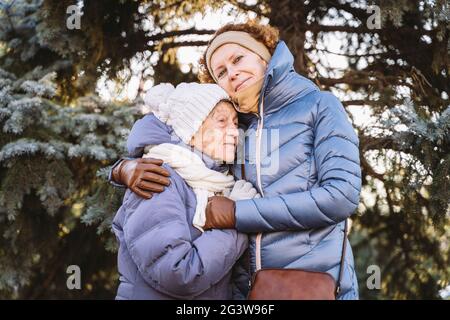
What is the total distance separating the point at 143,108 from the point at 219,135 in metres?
1.87

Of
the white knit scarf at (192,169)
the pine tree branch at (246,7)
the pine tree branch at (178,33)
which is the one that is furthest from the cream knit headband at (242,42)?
the pine tree branch at (178,33)

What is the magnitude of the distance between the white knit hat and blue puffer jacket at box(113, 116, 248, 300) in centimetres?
20

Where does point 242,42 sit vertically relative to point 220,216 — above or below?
above

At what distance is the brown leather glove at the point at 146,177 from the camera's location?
242 centimetres

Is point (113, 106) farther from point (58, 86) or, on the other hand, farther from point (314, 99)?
point (314, 99)

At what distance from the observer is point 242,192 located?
8.40 feet

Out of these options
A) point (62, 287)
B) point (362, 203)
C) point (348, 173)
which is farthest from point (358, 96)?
point (62, 287)

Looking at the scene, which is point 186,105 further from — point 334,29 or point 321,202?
point 334,29

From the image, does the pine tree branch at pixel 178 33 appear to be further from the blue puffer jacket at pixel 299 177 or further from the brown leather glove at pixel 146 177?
the brown leather glove at pixel 146 177

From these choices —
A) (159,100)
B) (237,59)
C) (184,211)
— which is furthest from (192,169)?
(237,59)

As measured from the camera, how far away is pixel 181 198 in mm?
2465

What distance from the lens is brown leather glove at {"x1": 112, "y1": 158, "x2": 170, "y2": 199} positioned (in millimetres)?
2420

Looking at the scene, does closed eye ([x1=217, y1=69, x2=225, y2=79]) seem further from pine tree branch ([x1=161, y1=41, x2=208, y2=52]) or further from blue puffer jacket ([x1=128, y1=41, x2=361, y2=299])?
pine tree branch ([x1=161, y1=41, x2=208, y2=52])

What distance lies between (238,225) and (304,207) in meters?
0.28
